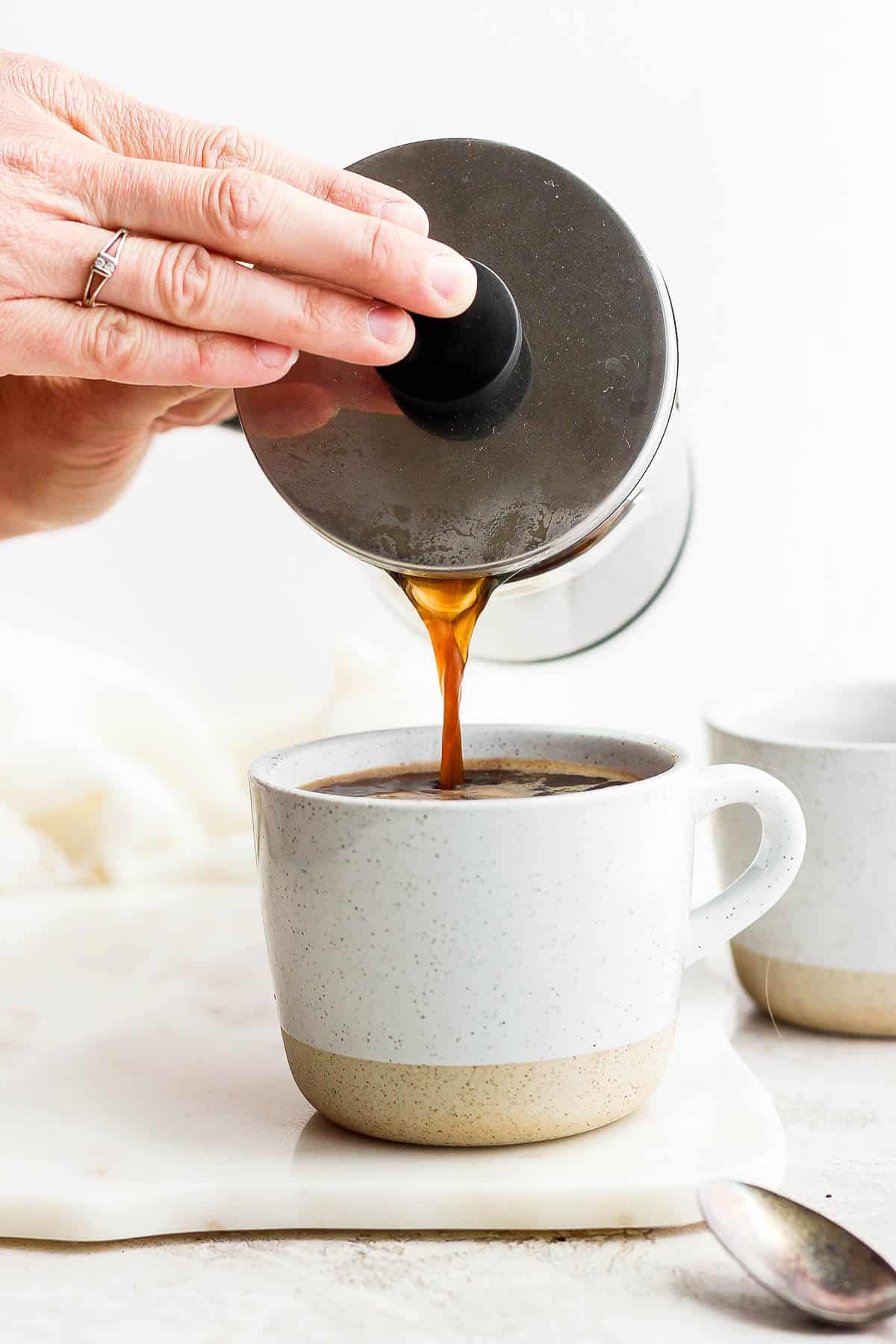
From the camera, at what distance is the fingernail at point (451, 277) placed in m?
0.63

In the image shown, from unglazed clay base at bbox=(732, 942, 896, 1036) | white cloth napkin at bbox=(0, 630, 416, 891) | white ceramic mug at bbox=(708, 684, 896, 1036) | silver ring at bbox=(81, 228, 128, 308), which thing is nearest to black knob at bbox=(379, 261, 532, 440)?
silver ring at bbox=(81, 228, 128, 308)

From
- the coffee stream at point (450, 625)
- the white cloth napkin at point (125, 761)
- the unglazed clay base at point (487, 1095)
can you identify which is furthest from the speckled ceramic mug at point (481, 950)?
the white cloth napkin at point (125, 761)

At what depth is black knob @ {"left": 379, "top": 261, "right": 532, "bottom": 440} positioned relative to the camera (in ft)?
2.15

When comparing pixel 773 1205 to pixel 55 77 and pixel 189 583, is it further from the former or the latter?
pixel 189 583

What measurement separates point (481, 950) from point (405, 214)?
13.7 inches

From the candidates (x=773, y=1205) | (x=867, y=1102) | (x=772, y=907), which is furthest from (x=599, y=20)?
(x=773, y=1205)

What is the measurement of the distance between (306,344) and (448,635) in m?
0.18

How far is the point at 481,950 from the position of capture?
2.01 ft

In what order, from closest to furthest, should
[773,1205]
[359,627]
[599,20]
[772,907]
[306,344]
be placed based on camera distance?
[773,1205] → [306,344] → [772,907] → [599,20] → [359,627]

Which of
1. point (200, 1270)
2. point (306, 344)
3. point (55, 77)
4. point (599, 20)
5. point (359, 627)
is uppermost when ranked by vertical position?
point (599, 20)

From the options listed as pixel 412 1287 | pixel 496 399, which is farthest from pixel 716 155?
pixel 412 1287

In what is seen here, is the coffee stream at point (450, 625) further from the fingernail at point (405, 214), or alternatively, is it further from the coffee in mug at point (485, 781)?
the fingernail at point (405, 214)

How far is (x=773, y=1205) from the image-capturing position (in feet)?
1.87

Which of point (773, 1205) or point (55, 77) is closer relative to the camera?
point (773, 1205)
